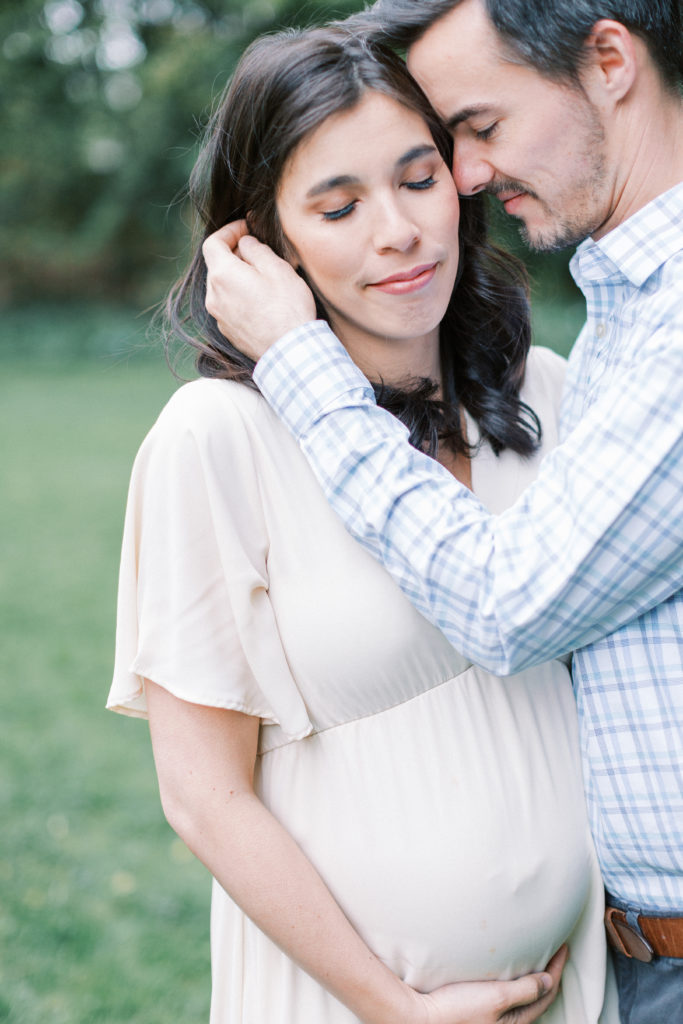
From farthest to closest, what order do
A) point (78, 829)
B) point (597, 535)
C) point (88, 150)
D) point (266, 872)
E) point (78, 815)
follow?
point (88, 150), point (78, 815), point (78, 829), point (266, 872), point (597, 535)

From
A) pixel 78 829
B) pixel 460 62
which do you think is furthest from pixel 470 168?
pixel 78 829

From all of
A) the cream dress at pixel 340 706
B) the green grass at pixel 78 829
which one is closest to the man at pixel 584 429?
the cream dress at pixel 340 706

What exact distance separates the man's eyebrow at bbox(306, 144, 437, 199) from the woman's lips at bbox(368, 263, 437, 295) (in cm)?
19

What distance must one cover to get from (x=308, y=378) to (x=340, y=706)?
0.60 metres

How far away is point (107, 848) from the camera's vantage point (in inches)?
174

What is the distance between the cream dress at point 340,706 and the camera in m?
1.88

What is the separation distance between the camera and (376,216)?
200 cm

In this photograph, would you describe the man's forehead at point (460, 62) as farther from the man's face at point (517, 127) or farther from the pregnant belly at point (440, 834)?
the pregnant belly at point (440, 834)

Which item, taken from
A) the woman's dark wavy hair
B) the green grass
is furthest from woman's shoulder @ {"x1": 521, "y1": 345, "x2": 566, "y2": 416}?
the green grass

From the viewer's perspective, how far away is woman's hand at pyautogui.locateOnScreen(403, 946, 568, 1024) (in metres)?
1.89

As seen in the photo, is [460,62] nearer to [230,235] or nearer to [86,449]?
[230,235]

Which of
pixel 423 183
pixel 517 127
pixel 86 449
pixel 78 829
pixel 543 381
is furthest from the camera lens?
pixel 86 449

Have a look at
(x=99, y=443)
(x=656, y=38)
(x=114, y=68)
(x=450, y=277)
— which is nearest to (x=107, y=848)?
(x=450, y=277)

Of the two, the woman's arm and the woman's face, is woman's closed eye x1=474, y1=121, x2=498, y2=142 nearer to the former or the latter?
the woman's face
